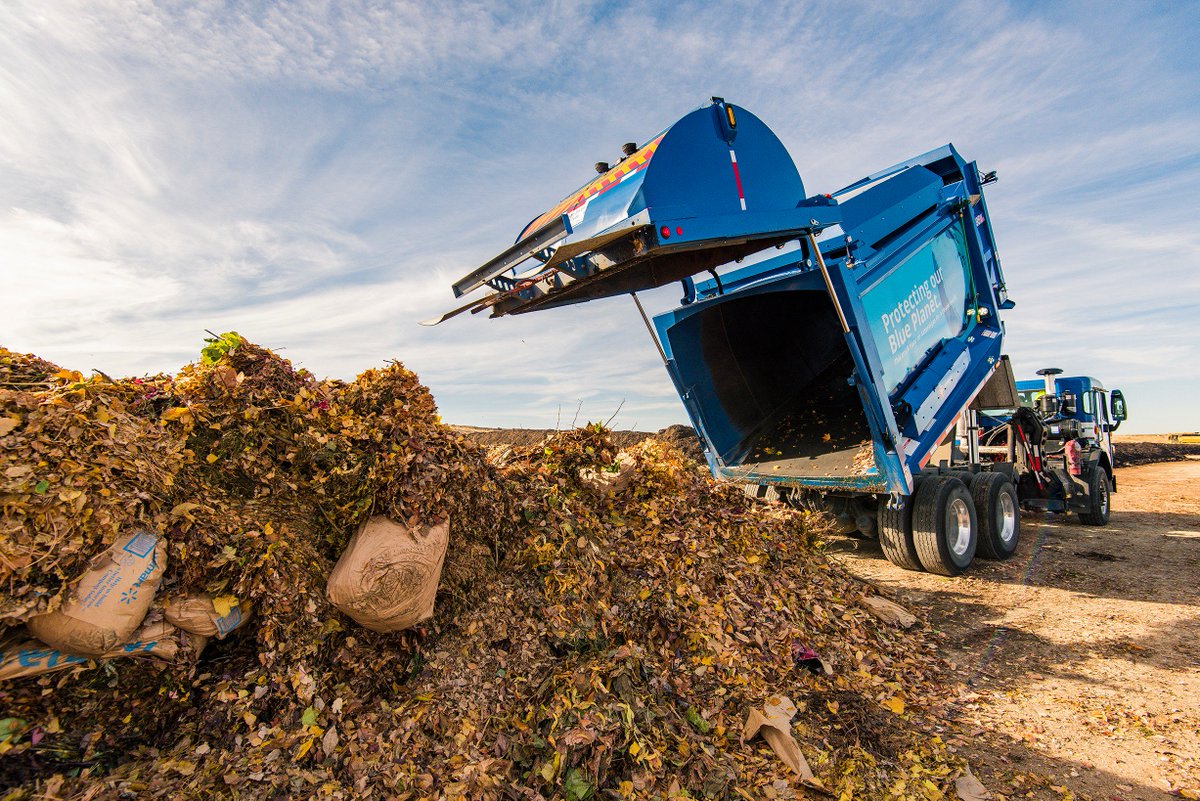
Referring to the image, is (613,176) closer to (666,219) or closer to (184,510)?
(666,219)

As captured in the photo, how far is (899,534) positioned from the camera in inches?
251

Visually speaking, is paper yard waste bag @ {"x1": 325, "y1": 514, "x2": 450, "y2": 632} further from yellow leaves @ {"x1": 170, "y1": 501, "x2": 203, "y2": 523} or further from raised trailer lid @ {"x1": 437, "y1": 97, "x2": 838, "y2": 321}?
raised trailer lid @ {"x1": 437, "y1": 97, "x2": 838, "y2": 321}

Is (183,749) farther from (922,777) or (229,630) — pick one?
(922,777)

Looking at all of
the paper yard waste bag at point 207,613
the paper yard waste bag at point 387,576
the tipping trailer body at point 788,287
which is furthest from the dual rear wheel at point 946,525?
the paper yard waste bag at point 207,613

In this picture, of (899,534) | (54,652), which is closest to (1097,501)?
(899,534)

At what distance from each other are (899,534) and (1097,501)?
5.59 metres

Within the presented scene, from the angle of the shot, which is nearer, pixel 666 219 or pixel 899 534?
pixel 666 219

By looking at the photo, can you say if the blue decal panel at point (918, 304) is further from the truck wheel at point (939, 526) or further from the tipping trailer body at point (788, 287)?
the truck wheel at point (939, 526)

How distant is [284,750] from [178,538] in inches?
37.8

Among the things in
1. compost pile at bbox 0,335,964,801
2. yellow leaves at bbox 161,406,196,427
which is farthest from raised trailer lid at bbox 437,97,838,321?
yellow leaves at bbox 161,406,196,427

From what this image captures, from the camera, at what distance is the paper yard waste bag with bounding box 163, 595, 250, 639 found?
7.93ft

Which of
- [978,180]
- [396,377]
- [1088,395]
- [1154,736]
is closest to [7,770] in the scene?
[396,377]

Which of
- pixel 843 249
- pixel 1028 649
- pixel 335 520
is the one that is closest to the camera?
pixel 335 520

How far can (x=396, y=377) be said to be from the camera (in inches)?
129
